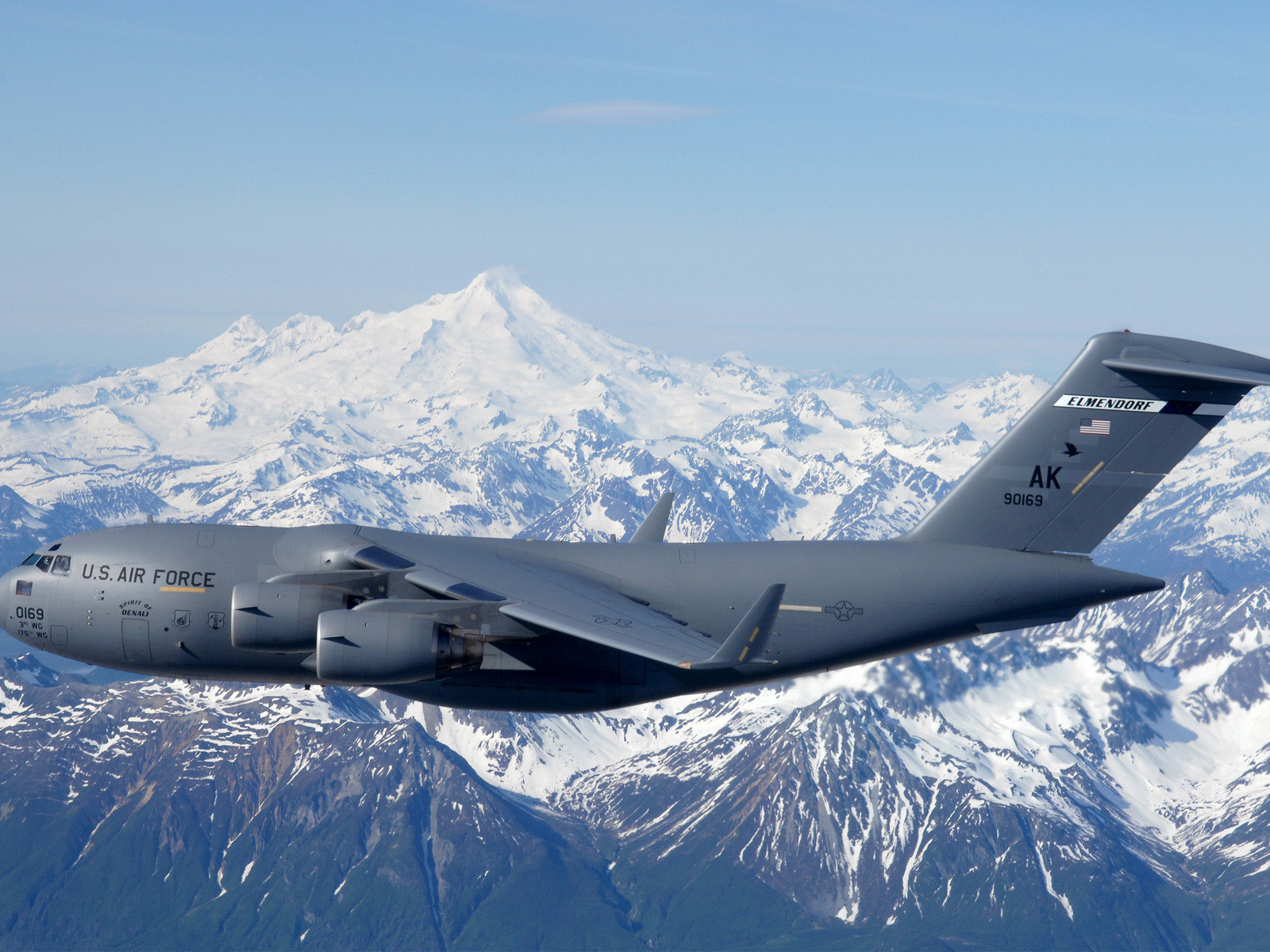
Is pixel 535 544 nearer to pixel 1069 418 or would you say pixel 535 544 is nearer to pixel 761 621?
pixel 761 621

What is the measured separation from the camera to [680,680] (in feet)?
68.5

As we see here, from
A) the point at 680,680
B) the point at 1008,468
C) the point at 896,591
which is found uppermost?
the point at 1008,468

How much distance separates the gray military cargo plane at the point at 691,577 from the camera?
66.5 feet

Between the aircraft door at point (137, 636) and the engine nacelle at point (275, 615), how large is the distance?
7.83 feet

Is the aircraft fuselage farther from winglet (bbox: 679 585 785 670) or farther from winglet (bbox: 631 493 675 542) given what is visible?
winglet (bbox: 679 585 785 670)

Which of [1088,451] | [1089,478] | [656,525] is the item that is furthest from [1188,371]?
[656,525]

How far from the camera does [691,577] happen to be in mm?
21875

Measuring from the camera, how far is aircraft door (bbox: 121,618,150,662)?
20938mm

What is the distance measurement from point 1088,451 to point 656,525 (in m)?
9.07

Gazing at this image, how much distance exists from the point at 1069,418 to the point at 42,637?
63.7ft

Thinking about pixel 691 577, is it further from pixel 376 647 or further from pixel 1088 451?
pixel 1088 451

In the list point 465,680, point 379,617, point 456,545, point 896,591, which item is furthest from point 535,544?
point 896,591

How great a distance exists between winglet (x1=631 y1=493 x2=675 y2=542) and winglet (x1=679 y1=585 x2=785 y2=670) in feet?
29.0

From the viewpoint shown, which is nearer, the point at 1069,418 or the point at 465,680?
the point at 465,680
